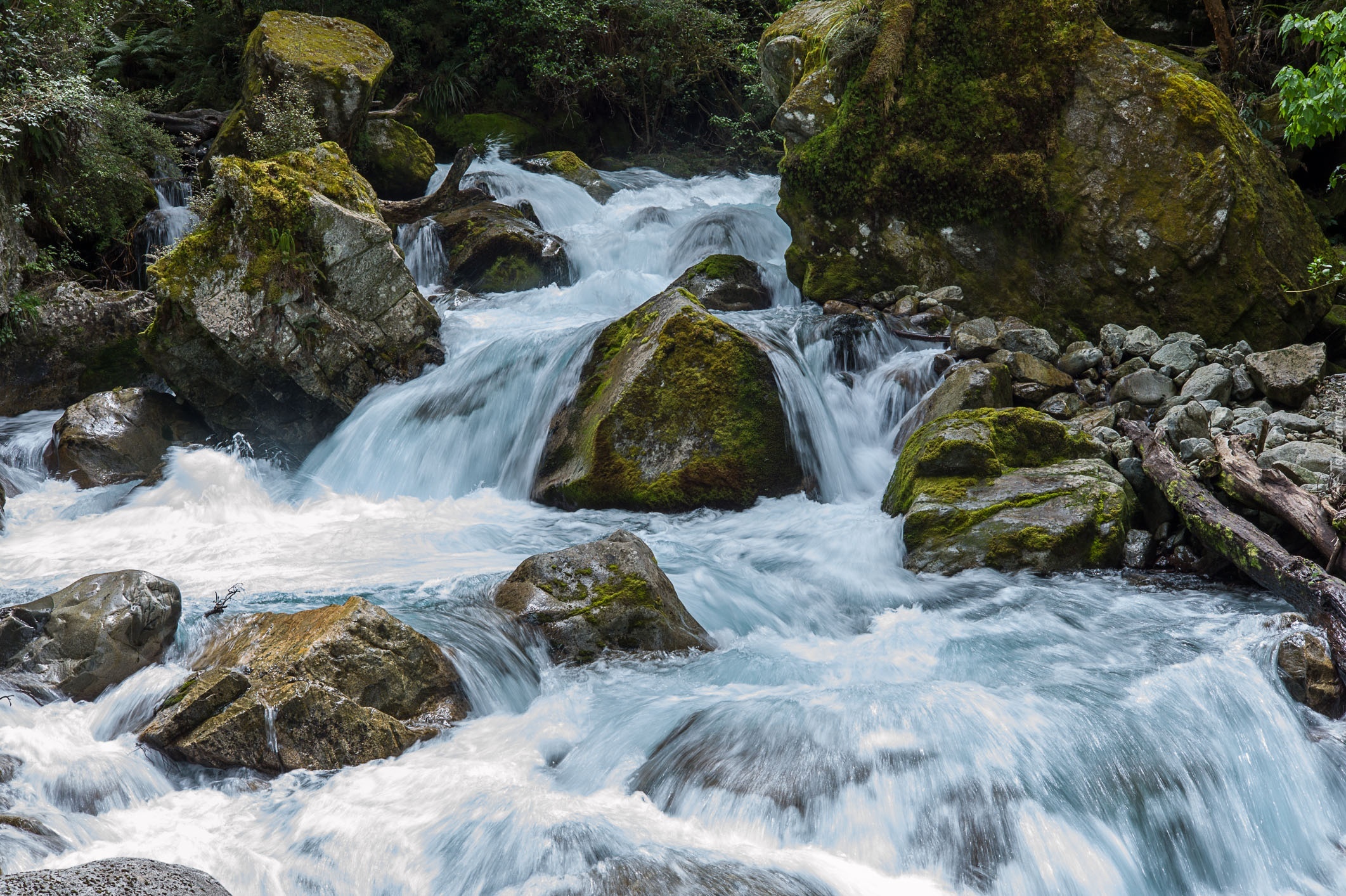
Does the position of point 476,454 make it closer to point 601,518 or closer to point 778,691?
point 601,518

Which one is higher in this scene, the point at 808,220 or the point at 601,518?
the point at 808,220

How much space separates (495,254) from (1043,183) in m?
7.51

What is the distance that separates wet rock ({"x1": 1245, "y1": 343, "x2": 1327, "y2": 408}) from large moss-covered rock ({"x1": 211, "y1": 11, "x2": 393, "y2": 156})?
1184 cm

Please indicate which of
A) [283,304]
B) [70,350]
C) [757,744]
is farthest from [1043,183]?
[70,350]

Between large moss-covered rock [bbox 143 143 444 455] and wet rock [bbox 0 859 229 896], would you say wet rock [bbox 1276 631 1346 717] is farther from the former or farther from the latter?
large moss-covered rock [bbox 143 143 444 455]

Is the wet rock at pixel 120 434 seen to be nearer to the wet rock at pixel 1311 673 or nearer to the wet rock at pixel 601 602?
the wet rock at pixel 601 602

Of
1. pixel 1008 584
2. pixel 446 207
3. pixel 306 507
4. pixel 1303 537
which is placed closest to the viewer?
pixel 1303 537

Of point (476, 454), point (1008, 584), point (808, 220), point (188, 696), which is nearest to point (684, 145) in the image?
point (808, 220)

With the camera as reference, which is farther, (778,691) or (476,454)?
(476,454)

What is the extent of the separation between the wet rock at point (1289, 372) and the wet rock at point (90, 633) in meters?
8.18

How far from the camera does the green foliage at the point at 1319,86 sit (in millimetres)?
5980

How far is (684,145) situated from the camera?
2067cm

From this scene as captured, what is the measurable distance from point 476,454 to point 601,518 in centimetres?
197

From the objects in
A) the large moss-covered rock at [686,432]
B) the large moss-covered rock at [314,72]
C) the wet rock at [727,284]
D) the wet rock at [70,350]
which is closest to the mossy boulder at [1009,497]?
the large moss-covered rock at [686,432]
